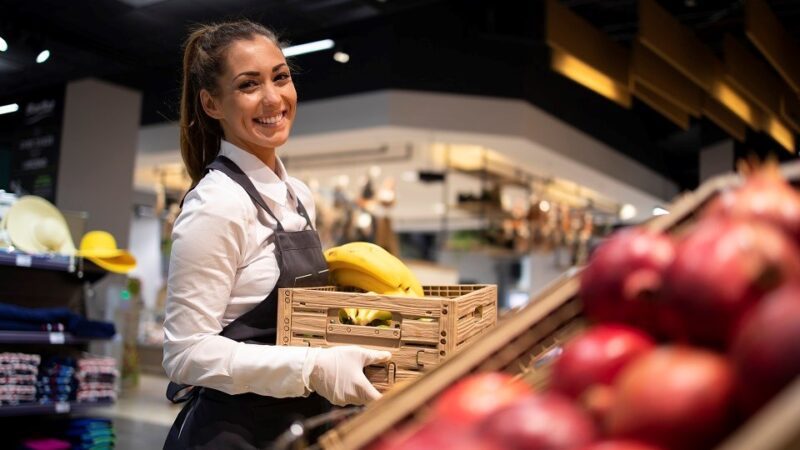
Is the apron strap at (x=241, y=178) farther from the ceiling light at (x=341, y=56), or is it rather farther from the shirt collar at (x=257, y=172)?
the ceiling light at (x=341, y=56)

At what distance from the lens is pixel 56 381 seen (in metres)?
4.46

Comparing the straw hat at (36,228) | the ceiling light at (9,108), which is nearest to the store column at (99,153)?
the ceiling light at (9,108)

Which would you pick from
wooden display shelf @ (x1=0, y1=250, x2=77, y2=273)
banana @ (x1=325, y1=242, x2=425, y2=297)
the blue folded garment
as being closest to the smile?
banana @ (x1=325, y1=242, x2=425, y2=297)

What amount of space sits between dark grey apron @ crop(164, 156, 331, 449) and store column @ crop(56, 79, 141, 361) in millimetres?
5309

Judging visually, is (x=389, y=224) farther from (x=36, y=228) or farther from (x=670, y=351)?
(x=670, y=351)

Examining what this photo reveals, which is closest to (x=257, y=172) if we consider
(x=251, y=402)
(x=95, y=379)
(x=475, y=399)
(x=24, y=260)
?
(x=251, y=402)

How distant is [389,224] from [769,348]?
9038 mm

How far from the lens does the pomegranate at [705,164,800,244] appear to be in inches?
24.0

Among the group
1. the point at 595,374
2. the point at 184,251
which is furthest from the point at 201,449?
the point at 595,374

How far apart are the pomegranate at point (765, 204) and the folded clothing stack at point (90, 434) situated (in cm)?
465

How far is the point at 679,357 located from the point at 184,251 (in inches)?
49.0

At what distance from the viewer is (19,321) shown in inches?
166

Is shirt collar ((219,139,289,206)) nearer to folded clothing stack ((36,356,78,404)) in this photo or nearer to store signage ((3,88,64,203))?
folded clothing stack ((36,356,78,404))

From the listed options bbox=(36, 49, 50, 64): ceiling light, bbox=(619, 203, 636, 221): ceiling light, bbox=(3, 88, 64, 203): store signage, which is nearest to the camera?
bbox=(36, 49, 50, 64): ceiling light
